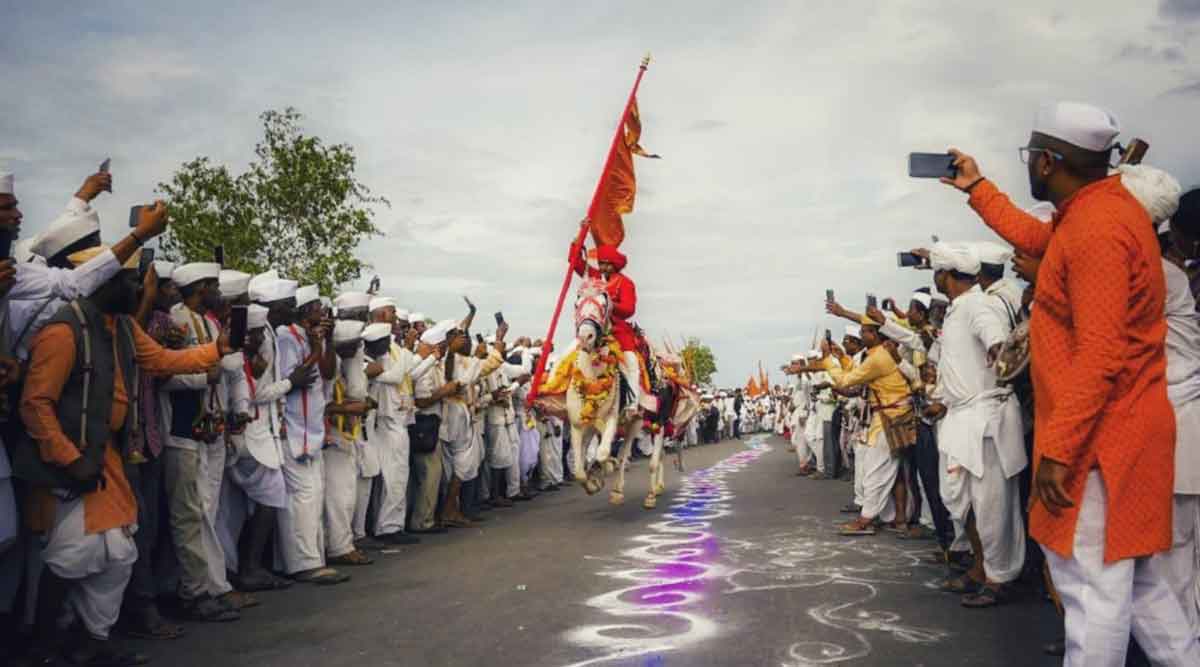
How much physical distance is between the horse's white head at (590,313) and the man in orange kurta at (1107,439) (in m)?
7.06

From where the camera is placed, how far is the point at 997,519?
19.7 feet

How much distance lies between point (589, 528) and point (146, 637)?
520cm

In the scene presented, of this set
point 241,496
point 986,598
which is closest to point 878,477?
point 986,598

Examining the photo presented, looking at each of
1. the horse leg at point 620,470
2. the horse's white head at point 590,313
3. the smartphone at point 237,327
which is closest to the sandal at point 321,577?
the smartphone at point 237,327

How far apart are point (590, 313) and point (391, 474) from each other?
2.60m

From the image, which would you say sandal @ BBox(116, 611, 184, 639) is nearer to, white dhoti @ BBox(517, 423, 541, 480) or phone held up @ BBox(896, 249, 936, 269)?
phone held up @ BBox(896, 249, 936, 269)

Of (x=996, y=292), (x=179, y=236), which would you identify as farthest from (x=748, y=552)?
(x=179, y=236)

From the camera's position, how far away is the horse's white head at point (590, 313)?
10336 mm

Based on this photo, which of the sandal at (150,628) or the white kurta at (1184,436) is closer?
the white kurta at (1184,436)

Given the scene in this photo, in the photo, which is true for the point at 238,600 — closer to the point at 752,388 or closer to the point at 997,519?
the point at 997,519

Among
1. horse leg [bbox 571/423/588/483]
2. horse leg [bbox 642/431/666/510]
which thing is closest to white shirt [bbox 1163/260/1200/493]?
horse leg [bbox 571/423/588/483]

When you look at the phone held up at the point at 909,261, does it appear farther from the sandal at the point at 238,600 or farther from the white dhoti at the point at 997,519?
the sandal at the point at 238,600

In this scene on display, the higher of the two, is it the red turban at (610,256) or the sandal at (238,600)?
the red turban at (610,256)

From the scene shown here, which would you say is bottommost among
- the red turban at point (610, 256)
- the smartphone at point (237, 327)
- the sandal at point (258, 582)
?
the sandal at point (258, 582)
